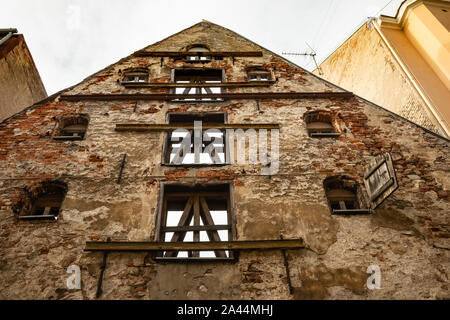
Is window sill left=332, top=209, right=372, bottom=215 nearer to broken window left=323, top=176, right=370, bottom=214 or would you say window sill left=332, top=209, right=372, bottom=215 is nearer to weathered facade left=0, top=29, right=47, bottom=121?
broken window left=323, top=176, right=370, bottom=214

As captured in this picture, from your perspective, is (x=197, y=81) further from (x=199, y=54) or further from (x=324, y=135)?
(x=324, y=135)

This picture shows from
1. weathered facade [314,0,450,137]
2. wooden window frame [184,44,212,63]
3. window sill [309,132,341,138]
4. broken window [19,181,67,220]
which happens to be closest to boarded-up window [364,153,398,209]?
window sill [309,132,341,138]

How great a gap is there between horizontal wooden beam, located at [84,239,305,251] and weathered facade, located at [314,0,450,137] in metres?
5.89

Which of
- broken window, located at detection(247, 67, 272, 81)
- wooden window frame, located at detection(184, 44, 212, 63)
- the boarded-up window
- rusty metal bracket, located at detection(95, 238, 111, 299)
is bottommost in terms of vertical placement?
rusty metal bracket, located at detection(95, 238, 111, 299)

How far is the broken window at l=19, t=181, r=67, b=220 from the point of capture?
655cm

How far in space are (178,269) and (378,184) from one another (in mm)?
3508

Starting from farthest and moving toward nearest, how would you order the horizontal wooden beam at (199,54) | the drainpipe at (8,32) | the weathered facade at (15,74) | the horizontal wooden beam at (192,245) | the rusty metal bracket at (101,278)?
1. the weathered facade at (15,74)
2. the drainpipe at (8,32)
3. the horizontal wooden beam at (199,54)
4. the horizontal wooden beam at (192,245)
5. the rusty metal bracket at (101,278)

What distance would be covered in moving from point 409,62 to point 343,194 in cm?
667

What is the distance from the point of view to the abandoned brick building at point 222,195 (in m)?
5.27

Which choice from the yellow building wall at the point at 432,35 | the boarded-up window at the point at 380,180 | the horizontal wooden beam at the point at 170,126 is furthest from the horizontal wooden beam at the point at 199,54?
the boarded-up window at the point at 380,180

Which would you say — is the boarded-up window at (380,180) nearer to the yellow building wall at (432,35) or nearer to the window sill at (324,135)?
the window sill at (324,135)

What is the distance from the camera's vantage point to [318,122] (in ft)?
27.9

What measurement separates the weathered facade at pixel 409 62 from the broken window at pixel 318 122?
9.92 feet

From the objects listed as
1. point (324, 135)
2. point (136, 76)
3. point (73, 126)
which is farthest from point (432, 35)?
point (73, 126)
